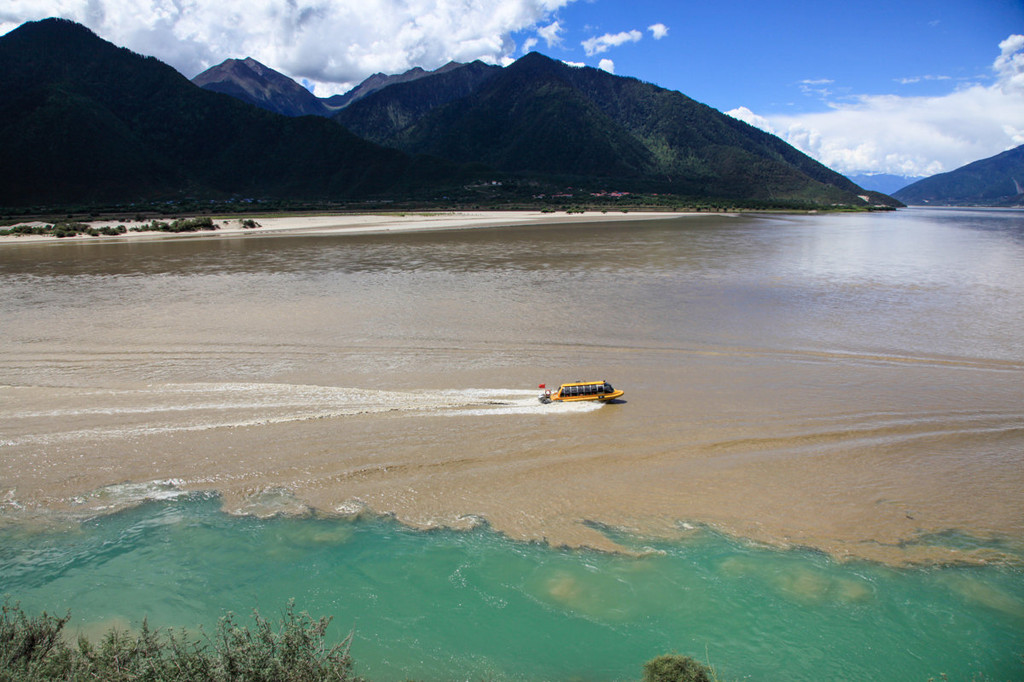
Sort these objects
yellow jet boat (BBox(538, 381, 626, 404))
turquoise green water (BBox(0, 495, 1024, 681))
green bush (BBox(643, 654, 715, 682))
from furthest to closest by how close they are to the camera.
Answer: yellow jet boat (BBox(538, 381, 626, 404)) → turquoise green water (BBox(0, 495, 1024, 681)) → green bush (BBox(643, 654, 715, 682))

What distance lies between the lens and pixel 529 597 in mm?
7230

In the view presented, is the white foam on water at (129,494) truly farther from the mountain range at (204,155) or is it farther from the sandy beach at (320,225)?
the mountain range at (204,155)

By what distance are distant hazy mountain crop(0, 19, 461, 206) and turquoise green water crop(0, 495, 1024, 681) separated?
347ft

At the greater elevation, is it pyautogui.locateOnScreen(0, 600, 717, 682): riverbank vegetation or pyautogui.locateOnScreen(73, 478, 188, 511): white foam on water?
pyautogui.locateOnScreen(0, 600, 717, 682): riverbank vegetation

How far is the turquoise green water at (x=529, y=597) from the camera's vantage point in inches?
254

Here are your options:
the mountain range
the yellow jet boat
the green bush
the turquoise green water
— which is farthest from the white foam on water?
the mountain range

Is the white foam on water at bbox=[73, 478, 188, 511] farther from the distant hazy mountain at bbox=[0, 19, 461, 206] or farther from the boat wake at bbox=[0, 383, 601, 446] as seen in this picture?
the distant hazy mountain at bbox=[0, 19, 461, 206]

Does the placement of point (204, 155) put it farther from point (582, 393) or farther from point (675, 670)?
point (675, 670)

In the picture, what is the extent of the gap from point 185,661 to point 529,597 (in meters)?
3.74

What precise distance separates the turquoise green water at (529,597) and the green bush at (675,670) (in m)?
0.41

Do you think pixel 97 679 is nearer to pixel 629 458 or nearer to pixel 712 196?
pixel 629 458

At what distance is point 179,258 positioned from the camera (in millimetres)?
37438

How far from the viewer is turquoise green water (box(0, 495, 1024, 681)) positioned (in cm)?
646

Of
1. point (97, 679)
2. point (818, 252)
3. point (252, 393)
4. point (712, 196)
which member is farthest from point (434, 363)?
point (712, 196)
